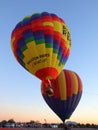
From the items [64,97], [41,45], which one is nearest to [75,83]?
[64,97]

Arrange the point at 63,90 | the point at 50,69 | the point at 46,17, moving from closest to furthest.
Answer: the point at 50,69, the point at 46,17, the point at 63,90

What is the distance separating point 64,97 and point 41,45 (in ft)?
28.0

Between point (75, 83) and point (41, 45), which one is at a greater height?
point (41, 45)

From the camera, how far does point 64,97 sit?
3141 cm

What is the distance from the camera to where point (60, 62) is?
24922 millimetres

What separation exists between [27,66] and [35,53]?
4.07 ft

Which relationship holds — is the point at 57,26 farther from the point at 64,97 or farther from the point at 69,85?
the point at 64,97

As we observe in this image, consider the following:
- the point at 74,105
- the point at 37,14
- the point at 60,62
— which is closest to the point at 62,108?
the point at 74,105

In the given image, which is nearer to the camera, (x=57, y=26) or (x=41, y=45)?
(x=41, y=45)

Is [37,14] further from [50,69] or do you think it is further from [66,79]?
[66,79]

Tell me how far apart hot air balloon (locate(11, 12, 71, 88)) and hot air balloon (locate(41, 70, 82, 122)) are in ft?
20.9

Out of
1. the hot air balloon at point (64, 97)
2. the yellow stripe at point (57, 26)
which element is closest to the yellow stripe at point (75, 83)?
the hot air balloon at point (64, 97)

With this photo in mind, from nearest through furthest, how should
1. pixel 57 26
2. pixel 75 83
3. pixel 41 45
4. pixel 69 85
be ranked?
pixel 41 45
pixel 57 26
pixel 69 85
pixel 75 83

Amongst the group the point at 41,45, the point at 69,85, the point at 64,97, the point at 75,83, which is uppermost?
the point at 41,45
